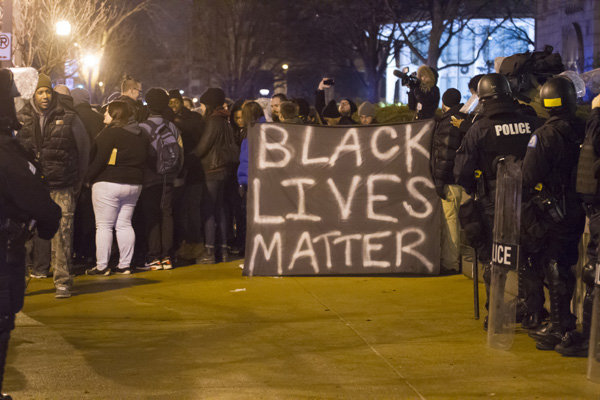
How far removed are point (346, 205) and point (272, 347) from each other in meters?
3.36

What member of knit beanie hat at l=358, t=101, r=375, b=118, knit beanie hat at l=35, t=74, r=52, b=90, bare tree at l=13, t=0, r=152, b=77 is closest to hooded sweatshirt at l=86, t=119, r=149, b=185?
knit beanie hat at l=35, t=74, r=52, b=90

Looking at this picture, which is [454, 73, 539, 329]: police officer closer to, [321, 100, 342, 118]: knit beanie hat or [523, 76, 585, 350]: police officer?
[523, 76, 585, 350]: police officer

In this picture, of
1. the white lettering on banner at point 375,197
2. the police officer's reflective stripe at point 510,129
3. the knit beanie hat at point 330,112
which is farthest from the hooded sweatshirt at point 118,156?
the police officer's reflective stripe at point 510,129

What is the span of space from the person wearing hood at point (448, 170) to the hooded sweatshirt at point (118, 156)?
3.10m

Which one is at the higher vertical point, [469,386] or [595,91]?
[595,91]

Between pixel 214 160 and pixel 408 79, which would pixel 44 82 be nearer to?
pixel 214 160

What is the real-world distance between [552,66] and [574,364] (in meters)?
2.88

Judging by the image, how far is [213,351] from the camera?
6984 millimetres

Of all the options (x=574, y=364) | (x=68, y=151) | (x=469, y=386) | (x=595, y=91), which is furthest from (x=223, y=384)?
(x=595, y=91)

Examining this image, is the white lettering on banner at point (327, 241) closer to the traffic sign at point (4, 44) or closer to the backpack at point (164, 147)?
the backpack at point (164, 147)

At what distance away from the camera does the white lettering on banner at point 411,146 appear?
10227mm

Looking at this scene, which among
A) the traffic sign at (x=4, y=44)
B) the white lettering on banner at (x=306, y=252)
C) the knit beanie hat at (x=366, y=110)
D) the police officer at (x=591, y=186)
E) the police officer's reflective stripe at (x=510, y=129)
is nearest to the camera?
the police officer at (x=591, y=186)

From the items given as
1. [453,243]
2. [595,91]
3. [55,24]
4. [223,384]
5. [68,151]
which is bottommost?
[223,384]

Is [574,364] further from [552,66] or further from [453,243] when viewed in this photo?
[453,243]
